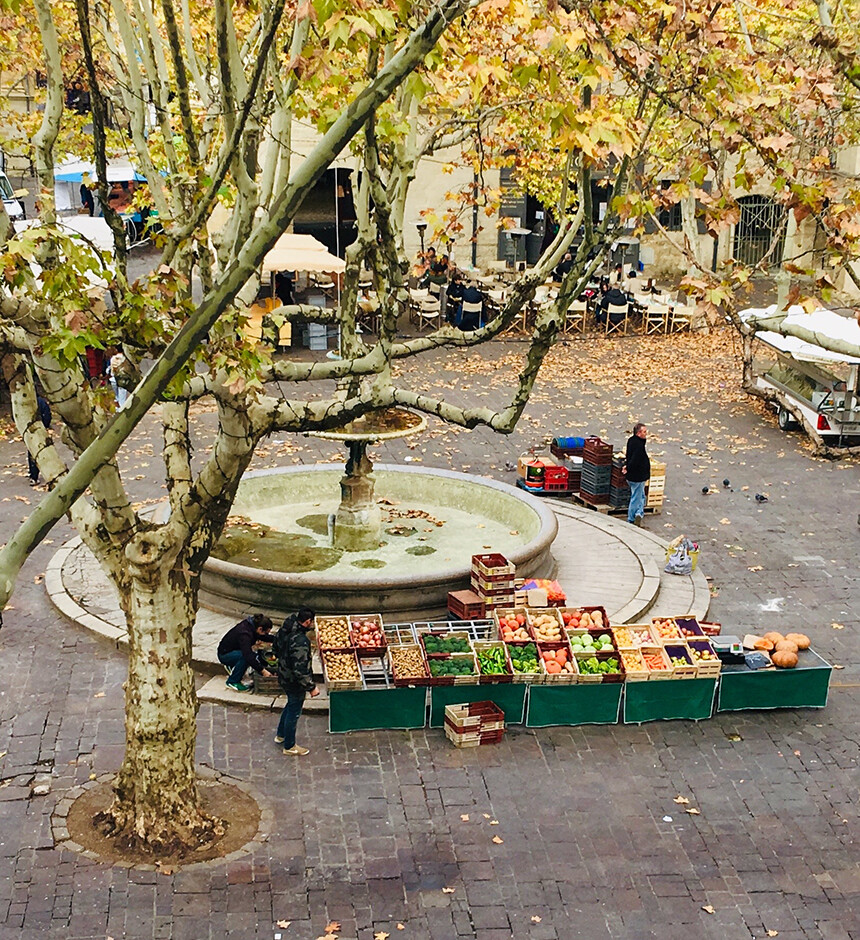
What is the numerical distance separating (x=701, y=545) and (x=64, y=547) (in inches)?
326

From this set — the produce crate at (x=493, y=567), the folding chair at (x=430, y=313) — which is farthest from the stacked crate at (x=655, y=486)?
the folding chair at (x=430, y=313)

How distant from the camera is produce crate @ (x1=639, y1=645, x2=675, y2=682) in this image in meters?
11.3

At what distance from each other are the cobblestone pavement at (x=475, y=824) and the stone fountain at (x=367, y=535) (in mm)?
1612

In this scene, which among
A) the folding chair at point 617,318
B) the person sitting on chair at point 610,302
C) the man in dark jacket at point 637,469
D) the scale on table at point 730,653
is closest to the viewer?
the scale on table at point 730,653

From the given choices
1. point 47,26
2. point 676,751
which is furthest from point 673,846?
point 47,26

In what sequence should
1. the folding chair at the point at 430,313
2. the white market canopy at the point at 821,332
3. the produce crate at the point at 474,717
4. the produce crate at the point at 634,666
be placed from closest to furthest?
the produce crate at the point at 474,717 < the produce crate at the point at 634,666 < the white market canopy at the point at 821,332 < the folding chair at the point at 430,313

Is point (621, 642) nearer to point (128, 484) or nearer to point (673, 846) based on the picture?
point (673, 846)

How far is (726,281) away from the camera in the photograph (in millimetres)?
8914

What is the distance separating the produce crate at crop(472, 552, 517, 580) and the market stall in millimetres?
390

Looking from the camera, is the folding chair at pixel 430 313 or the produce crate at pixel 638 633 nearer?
the produce crate at pixel 638 633

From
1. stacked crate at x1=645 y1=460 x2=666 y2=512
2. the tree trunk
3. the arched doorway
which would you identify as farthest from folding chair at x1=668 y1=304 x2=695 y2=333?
the tree trunk

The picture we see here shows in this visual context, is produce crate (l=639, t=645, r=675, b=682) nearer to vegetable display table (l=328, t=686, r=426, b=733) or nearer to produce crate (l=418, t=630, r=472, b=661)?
produce crate (l=418, t=630, r=472, b=661)

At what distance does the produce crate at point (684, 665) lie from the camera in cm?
1139

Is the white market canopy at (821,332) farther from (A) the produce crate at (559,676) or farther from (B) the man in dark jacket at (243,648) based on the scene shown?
(B) the man in dark jacket at (243,648)
